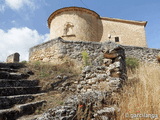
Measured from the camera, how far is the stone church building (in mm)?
12758

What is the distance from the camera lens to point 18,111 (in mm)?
2945

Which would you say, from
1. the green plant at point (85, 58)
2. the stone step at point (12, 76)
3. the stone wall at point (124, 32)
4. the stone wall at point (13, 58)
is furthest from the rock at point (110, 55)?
the stone wall at point (124, 32)

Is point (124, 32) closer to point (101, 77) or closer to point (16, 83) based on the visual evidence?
point (101, 77)

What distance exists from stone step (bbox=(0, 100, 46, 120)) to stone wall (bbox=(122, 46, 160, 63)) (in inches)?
318

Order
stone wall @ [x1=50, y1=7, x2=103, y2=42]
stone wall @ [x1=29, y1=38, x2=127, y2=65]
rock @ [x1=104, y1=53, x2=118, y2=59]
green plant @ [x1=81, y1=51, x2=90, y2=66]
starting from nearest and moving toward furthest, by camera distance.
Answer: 1. rock @ [x1=104, y1=53, x2=118, y2=59]
2. green plant @ [x1=81, y1=51, x2=90, y2=66]
3. stone wall @ [x1=29, y1=38, x2=127, y2=65]
4. stone wall @ [x1=50, y1=7, x2=103, y2=42]

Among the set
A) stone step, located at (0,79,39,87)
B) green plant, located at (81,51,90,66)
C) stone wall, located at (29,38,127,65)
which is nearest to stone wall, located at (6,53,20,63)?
stone wall, located at (29,38,127,65)

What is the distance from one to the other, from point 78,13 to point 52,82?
952 cm

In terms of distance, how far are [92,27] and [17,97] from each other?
11062 mm

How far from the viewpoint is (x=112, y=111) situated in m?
2.77

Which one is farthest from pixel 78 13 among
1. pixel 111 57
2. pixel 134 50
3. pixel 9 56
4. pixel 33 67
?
pixel 111 57

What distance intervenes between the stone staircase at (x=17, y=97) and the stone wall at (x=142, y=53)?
743 centimetres

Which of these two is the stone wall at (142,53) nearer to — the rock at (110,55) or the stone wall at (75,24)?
the stone wall at (75,24)

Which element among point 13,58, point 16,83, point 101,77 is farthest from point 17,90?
point 13,58

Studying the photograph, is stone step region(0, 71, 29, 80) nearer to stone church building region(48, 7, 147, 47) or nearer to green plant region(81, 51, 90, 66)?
green plant region(81, 51, 90, 66)
